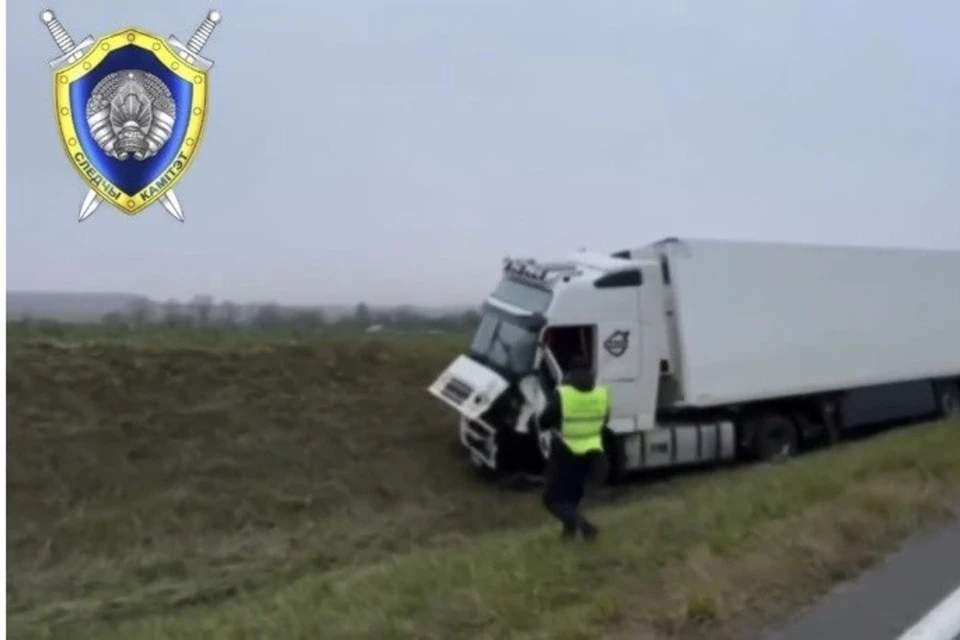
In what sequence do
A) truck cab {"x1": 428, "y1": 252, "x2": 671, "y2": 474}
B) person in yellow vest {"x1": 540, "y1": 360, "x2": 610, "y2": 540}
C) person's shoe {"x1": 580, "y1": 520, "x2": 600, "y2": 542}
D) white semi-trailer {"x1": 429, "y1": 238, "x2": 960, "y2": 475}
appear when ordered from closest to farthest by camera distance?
person's shoe {"x1": 580, "y1": 520, "x2": 600, "y2": 542}, person in yellow vest {"x1": 540, "y1": 360, "x2": 610, "y2": 540}, truck cab {"x1": 428, "y1": 252, "x2": 671, "y2": 474}, white semi-trailer {"x1": 429, "y1": 238, "x2": 960, "y2": 475}

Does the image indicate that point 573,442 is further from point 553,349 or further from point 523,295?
point 523,295

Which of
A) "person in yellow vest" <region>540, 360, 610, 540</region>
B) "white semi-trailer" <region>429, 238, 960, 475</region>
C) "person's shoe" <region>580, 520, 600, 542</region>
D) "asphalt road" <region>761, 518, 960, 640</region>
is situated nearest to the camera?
"asphalt road" <region>761, 518, 960, 640</region>

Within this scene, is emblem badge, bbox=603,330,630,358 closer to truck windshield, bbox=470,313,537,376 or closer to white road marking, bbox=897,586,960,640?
truck windshield, bbox=470,313,537,376

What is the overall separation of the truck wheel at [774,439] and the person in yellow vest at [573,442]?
28.9 feet

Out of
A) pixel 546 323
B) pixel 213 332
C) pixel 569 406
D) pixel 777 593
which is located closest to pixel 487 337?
pixel 546 323

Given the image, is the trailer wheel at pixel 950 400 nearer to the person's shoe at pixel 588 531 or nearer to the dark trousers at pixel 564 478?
the dark trousers at pixel 564 478

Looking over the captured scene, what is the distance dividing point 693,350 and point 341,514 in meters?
5.18

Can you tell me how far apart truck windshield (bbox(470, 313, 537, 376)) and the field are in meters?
1.75

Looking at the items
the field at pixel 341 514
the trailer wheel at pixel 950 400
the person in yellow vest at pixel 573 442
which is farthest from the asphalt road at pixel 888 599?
the trailer wheel at pixel 950 400

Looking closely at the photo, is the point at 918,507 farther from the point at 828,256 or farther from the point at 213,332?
the point at 213,332

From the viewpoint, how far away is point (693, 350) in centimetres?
1798

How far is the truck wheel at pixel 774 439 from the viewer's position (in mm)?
19188

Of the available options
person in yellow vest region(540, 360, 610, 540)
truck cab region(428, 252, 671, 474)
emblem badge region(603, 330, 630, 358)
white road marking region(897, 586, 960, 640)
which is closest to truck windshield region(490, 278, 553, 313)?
truck cab region(428, 252, 671, 474)

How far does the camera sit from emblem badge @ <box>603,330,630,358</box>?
17.3 m
